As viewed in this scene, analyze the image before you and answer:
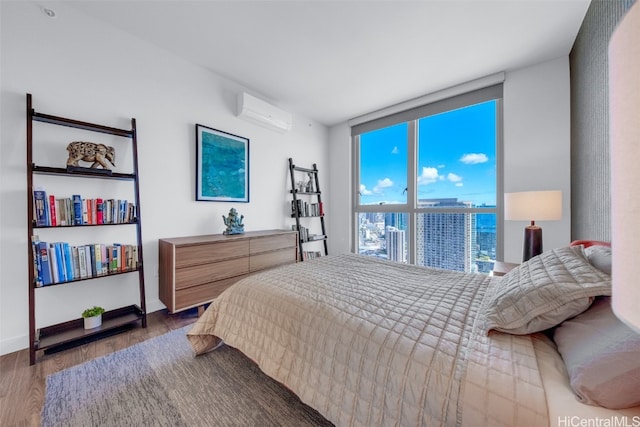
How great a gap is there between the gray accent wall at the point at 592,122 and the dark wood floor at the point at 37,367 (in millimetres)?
3499

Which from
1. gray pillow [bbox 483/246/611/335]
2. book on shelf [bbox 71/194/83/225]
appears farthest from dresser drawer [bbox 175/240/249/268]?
gray pillow [bbox 483/246/611/335]

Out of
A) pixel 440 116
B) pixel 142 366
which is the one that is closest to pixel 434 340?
pixel 142 366

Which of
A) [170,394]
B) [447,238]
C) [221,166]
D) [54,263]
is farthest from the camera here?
[447,238]

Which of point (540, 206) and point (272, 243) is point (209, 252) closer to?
point (272, 243)

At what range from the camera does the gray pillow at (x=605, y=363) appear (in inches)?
24.9

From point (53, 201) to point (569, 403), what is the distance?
9.45 ft

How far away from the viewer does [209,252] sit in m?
2.35

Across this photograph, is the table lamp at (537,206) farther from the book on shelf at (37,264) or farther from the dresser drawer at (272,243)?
the book on shelf at (37,264)

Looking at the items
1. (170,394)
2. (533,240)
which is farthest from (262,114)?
(533,240)

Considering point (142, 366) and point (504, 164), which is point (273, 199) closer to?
point (142, 366)

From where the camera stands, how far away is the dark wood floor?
128 cm

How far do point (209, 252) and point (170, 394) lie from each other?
1185 mm

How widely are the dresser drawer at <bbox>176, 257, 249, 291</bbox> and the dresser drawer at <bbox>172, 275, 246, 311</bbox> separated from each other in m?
0.04

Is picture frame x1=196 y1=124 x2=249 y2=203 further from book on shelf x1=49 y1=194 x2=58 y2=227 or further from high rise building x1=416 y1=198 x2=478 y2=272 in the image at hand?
high rise building x1=416 y1=198 x2=478 y2=272
